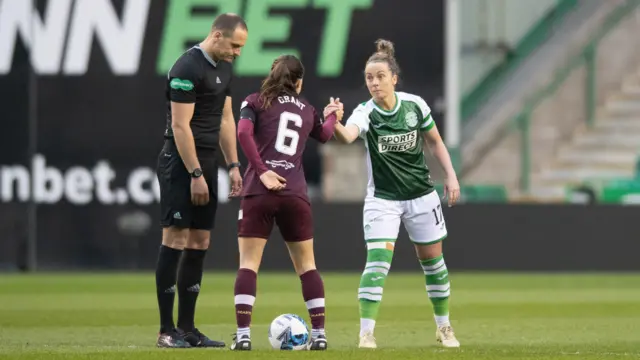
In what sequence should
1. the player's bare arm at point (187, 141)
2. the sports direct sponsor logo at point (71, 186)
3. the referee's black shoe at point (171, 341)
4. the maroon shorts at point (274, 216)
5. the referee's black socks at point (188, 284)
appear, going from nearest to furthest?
the maroon shorts at point (274, 216) → the player's bare arm at point (187, 141) → the referee's black shoe at point (171, 341) → the referee's black socks at point (188, 284) → the sports direct sponsor logo at point (71, 186)

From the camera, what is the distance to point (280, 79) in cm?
848

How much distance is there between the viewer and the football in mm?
8594

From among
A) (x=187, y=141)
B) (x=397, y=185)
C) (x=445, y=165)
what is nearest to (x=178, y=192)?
(x=187, y=141)

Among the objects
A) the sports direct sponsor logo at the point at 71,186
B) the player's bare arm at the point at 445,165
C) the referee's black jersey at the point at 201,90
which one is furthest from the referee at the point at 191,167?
the sports direct sponsor logo at the point at 71,186

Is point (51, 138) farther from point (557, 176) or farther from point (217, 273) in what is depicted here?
point (557, 176)

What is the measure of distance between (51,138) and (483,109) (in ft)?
26.0

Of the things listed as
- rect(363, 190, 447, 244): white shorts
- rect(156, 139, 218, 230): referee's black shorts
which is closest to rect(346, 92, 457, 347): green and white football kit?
rect(363, 190, 447, 244): white shorts

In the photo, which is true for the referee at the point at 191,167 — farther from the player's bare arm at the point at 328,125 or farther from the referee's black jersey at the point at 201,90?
the player's bare arm at the point at 328,125

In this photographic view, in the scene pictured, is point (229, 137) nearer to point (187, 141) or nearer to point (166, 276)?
point (187, 141)

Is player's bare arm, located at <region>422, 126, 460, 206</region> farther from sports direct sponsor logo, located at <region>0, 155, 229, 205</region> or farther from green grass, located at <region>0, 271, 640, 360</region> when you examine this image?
sports direct sponsor logo, located at <region>0, 155, 229, 205</region>

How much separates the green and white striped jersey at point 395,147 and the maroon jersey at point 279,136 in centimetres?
57

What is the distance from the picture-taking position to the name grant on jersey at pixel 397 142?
8984mm

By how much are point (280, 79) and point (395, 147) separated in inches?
38.6

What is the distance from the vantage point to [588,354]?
8.42 m
